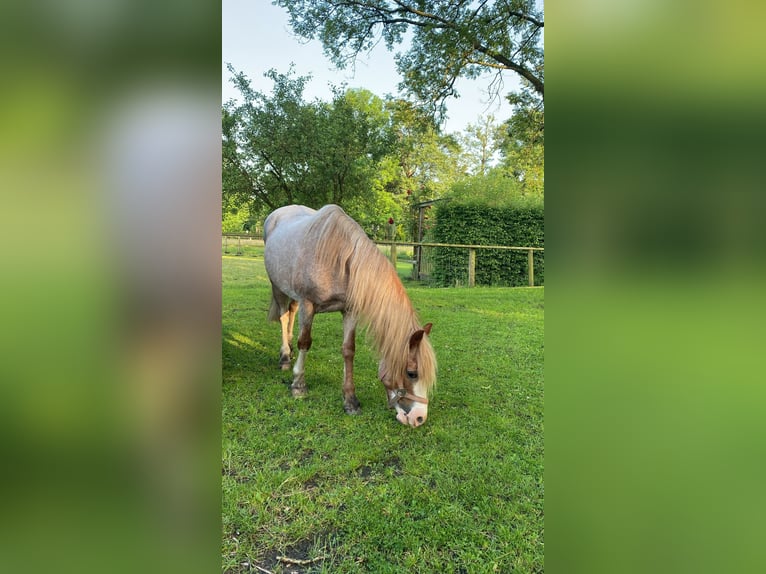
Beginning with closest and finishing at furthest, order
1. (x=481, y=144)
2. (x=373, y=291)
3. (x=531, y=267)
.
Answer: (x=373, y=291), (x=481, y=144), (x=531, y=267)

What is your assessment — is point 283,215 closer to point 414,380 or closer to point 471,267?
point 414,380

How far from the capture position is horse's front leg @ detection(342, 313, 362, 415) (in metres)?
3.45

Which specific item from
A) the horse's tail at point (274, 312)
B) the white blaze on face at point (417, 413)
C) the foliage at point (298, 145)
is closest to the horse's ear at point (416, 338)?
the white blaze on face at point (417, 413)

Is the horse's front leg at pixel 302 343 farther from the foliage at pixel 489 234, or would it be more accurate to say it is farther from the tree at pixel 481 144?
the foliage at pixel 489 234

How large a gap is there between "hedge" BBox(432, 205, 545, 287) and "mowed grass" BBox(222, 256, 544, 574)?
5559mm

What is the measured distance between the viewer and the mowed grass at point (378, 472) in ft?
5.88

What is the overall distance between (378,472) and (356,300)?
1.46 metres

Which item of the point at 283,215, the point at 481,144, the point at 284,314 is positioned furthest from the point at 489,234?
the point at 284,314

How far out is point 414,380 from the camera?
3059 millimetres

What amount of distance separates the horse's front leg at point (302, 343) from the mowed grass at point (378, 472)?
0.44 ft

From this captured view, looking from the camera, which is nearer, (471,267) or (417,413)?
(417,413)

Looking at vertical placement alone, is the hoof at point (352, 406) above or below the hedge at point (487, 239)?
below
